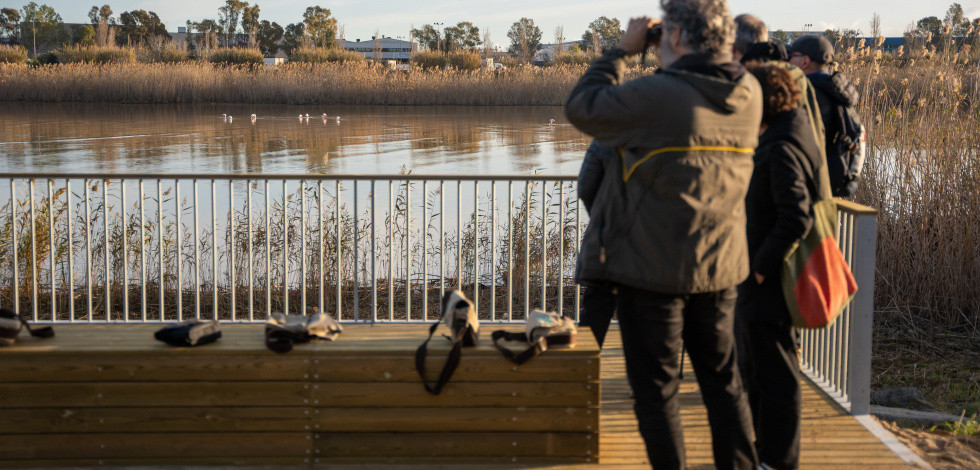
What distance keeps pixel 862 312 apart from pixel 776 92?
1405 millimetres

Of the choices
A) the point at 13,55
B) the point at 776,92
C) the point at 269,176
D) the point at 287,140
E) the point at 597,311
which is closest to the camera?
the point at 776,92

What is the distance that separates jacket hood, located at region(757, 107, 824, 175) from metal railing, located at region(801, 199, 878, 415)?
99cm

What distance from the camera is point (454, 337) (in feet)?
10.6

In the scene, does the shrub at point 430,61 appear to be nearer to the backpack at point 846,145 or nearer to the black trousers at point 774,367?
the backpack at point 846,145

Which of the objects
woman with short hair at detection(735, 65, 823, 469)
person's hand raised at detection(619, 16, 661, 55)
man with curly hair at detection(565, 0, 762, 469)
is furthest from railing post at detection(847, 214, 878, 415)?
person's hand raised at detection(619, 16, 661, 55)

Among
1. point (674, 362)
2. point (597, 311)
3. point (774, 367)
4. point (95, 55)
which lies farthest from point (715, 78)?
point (95, 55)

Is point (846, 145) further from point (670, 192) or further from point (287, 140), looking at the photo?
point (287, 140)

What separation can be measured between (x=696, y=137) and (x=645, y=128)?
147mm

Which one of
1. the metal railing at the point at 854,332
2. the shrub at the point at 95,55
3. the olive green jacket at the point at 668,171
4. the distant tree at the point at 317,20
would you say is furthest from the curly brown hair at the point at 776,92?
the distant tree at the point at 317,20

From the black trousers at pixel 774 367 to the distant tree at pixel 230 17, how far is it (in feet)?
224

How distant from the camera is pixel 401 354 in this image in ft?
10.5

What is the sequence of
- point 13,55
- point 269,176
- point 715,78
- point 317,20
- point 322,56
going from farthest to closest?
point 317,20
point 13,55
point 322,56
point 269,176
point 715,78

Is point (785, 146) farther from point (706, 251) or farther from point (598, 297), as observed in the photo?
point (598, 297)

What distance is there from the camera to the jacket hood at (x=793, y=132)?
2.90 metres
